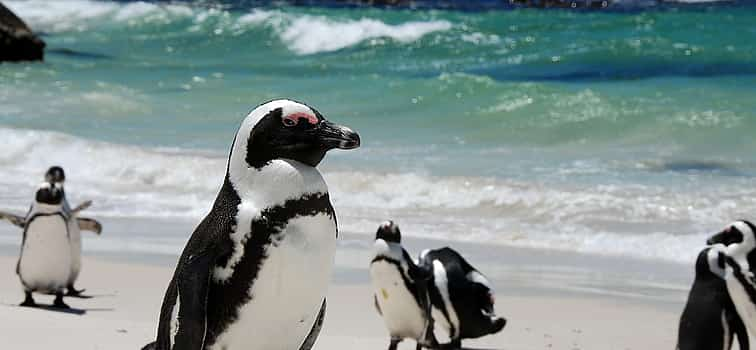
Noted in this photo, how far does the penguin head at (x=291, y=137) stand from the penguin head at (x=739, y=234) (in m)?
2.54

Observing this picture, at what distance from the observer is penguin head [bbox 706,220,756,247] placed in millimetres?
5414

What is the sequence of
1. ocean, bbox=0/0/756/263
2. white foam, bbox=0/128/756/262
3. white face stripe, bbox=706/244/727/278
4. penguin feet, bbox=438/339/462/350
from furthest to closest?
ocean, bbox=0/0/756/263 < white foam, bbox=0/128/756/262 < penguin feet, bbox=438/339/462/350 < white face stripe, bbox=706/244/727/278

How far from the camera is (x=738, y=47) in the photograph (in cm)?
2386

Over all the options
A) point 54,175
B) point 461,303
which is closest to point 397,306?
point 461,303

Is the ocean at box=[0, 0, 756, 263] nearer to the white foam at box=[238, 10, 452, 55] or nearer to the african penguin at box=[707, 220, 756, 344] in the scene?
the white foam at box=[238, 10, 452, 55]

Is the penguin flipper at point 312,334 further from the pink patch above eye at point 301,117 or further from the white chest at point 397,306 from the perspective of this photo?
the white chest at point 397,306

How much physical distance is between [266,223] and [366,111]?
15.3 metres

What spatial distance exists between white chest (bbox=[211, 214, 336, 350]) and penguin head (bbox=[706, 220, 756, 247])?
256 centimetres

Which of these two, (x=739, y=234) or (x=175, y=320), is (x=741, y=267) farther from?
(x=175, y=320)

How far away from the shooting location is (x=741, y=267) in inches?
210

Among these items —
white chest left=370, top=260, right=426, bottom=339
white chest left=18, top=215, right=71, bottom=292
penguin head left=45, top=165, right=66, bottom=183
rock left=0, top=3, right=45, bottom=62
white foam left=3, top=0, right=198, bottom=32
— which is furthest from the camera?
white foam left=3, top=0, right=198, bottom=32

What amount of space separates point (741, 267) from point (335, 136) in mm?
2549

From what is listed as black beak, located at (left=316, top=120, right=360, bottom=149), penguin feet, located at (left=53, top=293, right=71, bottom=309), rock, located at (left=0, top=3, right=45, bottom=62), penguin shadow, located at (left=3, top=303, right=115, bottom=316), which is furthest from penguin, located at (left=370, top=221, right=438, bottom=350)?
rock, located at (left=0, top=3, right=45, bottom=62)

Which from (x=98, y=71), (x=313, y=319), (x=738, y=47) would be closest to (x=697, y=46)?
(x=738, y=47)
